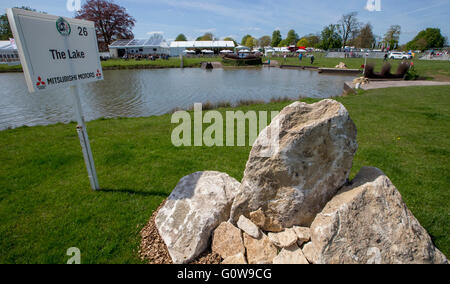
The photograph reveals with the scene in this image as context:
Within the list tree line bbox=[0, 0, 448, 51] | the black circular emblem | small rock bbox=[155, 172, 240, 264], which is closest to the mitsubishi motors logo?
the black circular emblem

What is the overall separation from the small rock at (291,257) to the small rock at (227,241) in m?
0.49

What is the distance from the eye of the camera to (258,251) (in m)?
3.02

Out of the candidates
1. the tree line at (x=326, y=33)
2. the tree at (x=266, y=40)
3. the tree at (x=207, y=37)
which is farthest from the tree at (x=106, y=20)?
the tree at (x=266, y=40)

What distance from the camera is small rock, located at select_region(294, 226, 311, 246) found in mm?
2994

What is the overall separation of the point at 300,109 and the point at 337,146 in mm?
700

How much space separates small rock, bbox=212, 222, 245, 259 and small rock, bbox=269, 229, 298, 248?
0.45 m

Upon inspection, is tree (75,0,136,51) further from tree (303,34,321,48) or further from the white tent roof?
tree (303,34,321,48)

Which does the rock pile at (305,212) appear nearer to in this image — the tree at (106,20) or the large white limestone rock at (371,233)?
the large white limestone rock at (371,233)

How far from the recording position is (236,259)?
9.57ft

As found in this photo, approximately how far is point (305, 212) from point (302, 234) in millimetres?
307

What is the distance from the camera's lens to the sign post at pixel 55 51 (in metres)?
2.98

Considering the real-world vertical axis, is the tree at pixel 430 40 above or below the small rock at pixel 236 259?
above

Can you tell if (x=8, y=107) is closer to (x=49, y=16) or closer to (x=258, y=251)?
(x=49, y=16)
